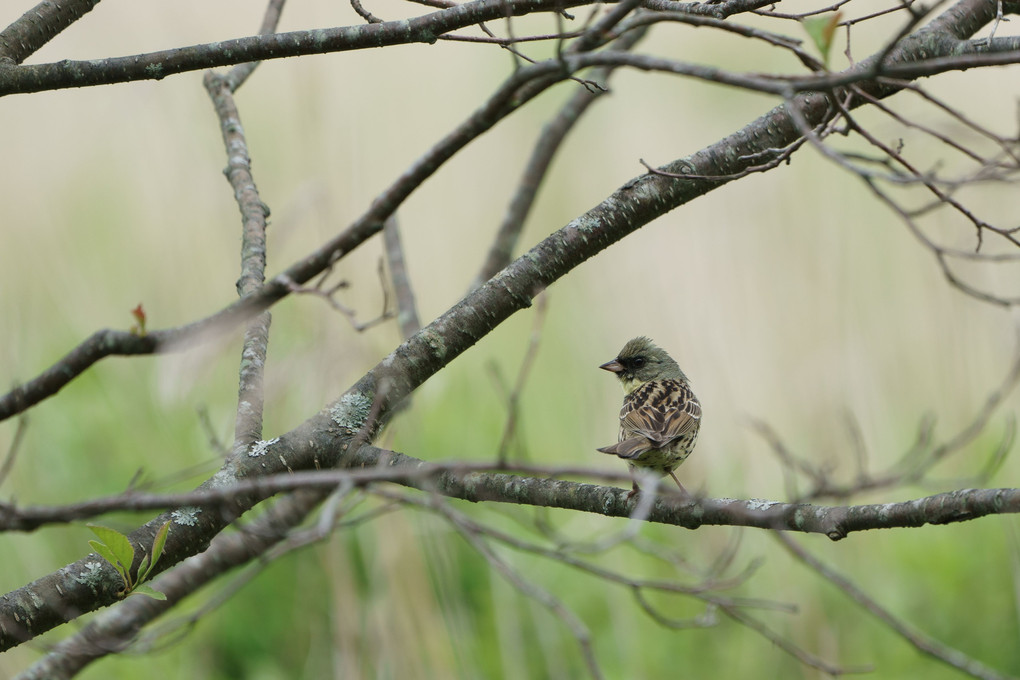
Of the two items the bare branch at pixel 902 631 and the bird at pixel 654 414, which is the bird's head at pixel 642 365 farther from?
the bare branch at pixel 902 631

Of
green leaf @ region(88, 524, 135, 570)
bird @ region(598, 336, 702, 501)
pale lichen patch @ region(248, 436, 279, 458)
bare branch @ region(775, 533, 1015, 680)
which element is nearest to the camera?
green leaf @ region(88, 524, 135, 570)

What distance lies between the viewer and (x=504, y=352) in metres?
3.71

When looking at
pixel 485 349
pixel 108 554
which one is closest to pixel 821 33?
pixel 108 554

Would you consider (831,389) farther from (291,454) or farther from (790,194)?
(291,454)

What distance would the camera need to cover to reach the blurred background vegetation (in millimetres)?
2971

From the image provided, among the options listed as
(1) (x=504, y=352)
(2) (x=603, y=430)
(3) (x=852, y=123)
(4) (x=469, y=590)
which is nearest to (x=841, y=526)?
(3) (x=852, y=123)

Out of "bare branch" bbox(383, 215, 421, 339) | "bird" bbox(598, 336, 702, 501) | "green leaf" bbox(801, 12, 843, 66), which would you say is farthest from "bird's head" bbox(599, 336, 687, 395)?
"green leaf" bbox(801, 12, 843, 66)

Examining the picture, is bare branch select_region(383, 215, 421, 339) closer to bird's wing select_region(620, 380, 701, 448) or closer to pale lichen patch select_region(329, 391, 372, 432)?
bird's wing select_region(620, 380, 701, 448)

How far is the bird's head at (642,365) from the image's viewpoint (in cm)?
254

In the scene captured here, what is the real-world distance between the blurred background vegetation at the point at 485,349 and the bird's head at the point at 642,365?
0.62 metres

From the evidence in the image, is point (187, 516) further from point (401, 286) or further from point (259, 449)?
point (401, 286)

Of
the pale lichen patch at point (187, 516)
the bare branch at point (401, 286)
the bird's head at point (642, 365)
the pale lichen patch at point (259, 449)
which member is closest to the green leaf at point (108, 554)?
the pale lichen patch at point (187, 516)

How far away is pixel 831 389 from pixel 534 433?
1105 mm

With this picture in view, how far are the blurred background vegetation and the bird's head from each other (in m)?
0.62
